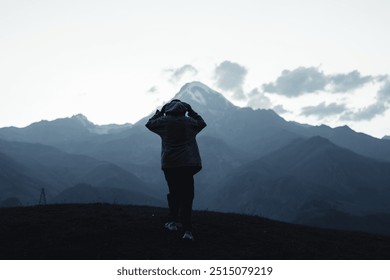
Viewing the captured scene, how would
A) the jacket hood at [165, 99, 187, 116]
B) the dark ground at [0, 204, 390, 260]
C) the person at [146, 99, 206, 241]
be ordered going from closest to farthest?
the dark ground at [0, 204, 390, 260], the person at [146, 99, 206, 241], the jacket hood at [165, 99, 187, 116]

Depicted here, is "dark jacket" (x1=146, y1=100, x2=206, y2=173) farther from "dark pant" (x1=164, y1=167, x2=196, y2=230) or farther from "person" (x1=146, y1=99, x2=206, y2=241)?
"dark pant" (x1=164, y1=167, x2=196, y2=230)

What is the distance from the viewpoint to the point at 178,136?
1126 centimetres

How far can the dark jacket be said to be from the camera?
11094mm

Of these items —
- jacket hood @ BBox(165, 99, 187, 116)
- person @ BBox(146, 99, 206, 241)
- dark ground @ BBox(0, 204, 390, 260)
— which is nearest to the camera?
dark ground @ BBox(0, 204, 390, 260)

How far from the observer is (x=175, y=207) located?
38.8 feet

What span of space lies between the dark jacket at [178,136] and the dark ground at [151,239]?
2231 millimetres

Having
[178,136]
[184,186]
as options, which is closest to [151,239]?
[184,186]

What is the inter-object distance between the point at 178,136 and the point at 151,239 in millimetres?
3061

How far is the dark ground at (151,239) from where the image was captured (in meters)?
10.7

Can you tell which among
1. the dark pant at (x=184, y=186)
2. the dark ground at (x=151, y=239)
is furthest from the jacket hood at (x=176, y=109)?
the dark ground at (x=151, y=239)

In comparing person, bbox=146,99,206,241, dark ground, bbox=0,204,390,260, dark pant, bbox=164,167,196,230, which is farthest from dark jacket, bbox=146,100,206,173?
dark ground, bbox=0,204,390,260

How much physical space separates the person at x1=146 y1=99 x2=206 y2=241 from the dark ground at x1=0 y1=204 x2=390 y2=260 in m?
1.06

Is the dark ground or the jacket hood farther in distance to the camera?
the jacket hood
